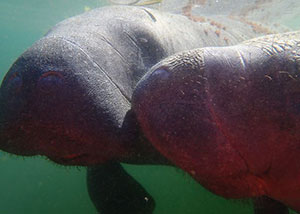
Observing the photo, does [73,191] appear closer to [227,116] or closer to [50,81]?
[50,81]

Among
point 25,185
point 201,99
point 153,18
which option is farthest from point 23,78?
point 25,185

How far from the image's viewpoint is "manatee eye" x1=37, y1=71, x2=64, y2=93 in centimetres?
173

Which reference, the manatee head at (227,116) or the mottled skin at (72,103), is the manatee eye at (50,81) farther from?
the manatee head at (227,116)

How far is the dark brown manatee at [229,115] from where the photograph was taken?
1520 millimetres

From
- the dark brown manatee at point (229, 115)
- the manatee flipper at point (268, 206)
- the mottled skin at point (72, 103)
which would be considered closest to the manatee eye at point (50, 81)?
the mottled skin at point (72, 103)

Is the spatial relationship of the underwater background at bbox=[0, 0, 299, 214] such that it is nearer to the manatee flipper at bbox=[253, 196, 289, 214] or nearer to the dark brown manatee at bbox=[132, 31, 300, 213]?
the manatee flipper at bbox=[253, 196, 289, 214]

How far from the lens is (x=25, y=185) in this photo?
18312 mm

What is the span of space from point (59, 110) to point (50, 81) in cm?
21

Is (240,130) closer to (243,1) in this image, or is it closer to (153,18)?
(153,18)

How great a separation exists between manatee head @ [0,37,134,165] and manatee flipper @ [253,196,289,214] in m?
1.24

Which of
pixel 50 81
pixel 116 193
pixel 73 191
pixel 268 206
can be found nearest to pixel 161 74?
pixel 50 81

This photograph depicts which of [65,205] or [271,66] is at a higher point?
[271,66]

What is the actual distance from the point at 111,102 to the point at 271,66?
1129mm

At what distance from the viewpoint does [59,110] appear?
1.73 m
